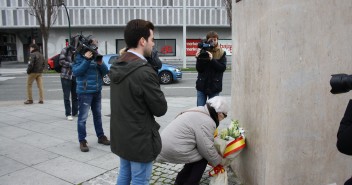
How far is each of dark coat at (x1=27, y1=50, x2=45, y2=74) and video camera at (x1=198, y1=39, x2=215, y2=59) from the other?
6025mm

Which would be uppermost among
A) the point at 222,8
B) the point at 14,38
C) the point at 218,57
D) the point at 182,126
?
the point at 222,8

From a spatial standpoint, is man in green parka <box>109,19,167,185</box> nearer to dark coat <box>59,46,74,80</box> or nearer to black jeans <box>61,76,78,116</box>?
dark coat <box>59,46,74,80</box>

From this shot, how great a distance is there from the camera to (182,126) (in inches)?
139

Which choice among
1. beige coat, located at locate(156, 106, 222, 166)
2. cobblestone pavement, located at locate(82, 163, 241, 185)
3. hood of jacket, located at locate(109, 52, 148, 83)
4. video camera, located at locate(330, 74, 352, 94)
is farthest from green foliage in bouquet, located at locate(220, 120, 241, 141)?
video camera, located at locate(330, 74, 352, 94)

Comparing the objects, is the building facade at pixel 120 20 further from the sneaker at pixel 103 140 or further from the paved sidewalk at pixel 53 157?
the sneaker at pixel 103 140

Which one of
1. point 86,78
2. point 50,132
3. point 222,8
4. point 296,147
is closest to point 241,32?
point 296,147

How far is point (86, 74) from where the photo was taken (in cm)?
501

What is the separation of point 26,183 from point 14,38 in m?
39.7

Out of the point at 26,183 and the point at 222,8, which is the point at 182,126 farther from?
the point at 222,8

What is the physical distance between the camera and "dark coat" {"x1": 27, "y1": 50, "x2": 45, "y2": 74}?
9.33 meters

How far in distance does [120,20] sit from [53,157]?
31436 mm

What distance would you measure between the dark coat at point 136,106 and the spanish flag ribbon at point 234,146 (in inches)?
50.2

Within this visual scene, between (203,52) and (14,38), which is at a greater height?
(14,38)

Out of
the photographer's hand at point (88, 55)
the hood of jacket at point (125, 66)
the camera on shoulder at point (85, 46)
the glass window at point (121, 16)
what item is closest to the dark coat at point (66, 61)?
the camera on shoulder at point (85, 46)
